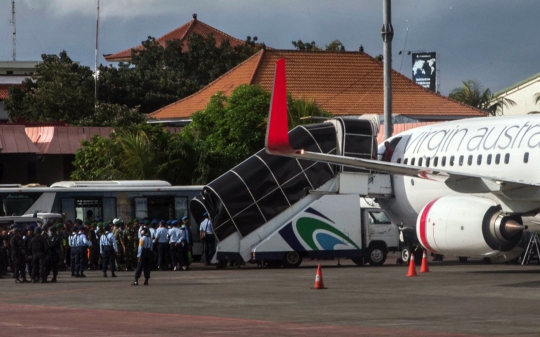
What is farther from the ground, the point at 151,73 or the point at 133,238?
the point at 151,73

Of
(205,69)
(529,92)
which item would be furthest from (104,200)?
(529,92)

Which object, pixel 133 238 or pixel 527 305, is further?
pixel 133 238

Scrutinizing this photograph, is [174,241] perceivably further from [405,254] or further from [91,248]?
[405,254]

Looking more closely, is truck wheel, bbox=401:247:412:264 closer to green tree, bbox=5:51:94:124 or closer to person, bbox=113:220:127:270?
person, bbox=113:220:127:270

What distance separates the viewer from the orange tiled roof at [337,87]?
53938mm

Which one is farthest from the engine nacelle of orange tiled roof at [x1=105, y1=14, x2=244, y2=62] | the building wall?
orange tiled roof at [x1=105, y1=14, x2=244, y2=62]

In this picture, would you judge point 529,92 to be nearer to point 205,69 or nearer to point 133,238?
point 205,69

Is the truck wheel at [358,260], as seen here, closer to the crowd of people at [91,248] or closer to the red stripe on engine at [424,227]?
the crowd of people at [91,248]

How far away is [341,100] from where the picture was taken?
2157 inches

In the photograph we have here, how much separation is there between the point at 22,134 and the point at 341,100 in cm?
1814

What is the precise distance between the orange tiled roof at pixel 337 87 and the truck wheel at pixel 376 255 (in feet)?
74.8

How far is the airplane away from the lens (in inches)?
806

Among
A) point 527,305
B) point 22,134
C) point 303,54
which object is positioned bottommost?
point 527,305

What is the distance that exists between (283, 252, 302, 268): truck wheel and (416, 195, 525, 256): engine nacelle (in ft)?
23.8
